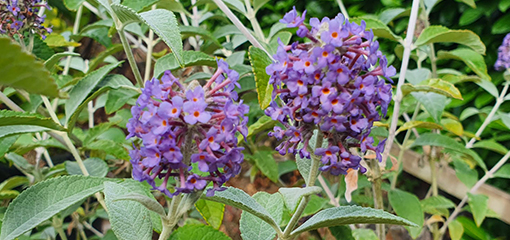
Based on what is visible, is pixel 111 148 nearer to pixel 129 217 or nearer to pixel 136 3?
pixel 136 3

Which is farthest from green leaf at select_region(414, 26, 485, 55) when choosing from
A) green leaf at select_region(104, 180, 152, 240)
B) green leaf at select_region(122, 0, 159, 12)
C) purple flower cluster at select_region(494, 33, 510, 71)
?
green leaf at select_region(104, 180, 152, 240)

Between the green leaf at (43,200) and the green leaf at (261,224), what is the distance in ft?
0.92

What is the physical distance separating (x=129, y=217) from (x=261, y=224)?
0.27m

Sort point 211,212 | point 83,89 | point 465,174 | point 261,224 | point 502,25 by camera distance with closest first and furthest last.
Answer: point 261,224
point 211,212
point 83,89
point 465,174
point 502,25

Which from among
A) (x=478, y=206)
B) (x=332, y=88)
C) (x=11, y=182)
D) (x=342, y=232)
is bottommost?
(x=478, y=206)

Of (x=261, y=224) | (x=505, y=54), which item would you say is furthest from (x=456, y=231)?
(x=261, y=224)

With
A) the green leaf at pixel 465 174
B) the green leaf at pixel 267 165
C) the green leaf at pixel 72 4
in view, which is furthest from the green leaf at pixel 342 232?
the green leaf at pixel 72 4

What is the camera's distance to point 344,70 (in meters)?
0.51

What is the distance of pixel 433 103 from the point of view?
106cm

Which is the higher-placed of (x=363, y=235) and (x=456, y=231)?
(x=363, y=235)

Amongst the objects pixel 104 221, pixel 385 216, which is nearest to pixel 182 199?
pixel 385 216

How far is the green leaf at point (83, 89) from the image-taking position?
0.95 metres

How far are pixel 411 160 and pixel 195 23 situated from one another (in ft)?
4.32

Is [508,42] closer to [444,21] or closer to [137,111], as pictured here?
[444,21]
